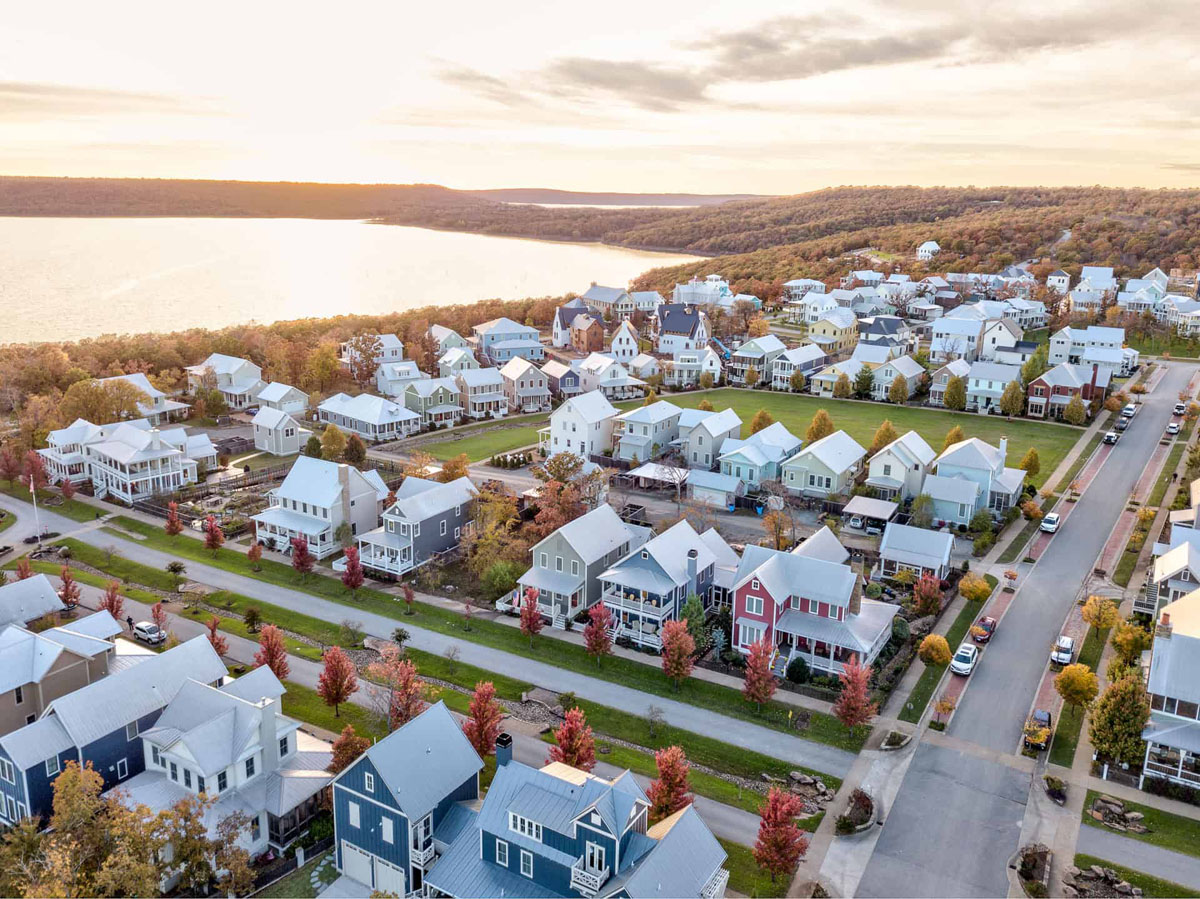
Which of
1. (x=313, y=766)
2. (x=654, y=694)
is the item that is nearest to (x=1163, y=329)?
(x=654, y=694)

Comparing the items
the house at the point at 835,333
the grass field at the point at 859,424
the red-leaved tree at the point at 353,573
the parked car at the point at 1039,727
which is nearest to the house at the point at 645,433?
the grass field at the point at 859,424

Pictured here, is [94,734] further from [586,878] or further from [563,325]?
[563,325]

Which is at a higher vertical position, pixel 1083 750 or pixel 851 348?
pixel 851 348

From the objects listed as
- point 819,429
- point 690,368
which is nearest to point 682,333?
point 690,368

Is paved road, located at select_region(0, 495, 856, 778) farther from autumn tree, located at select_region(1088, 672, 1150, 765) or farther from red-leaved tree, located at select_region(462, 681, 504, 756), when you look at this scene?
autumn tree, located at select_region(1088, 672, 1150, 765)

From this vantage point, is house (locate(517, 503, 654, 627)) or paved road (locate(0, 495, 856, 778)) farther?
house (locate(517, 503, 654, 627))

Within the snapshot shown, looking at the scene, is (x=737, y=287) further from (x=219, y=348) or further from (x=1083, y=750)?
(x=1083, y=750)

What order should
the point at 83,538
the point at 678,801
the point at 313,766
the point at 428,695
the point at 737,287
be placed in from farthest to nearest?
the point at 737,287 → the point at 83,538 → the point at 428,695 → the point at 313,766 → the point at 678,801

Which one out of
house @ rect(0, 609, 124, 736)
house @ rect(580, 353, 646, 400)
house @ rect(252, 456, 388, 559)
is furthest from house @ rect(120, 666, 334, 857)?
house @ rect(580, 353, 646, 400)
